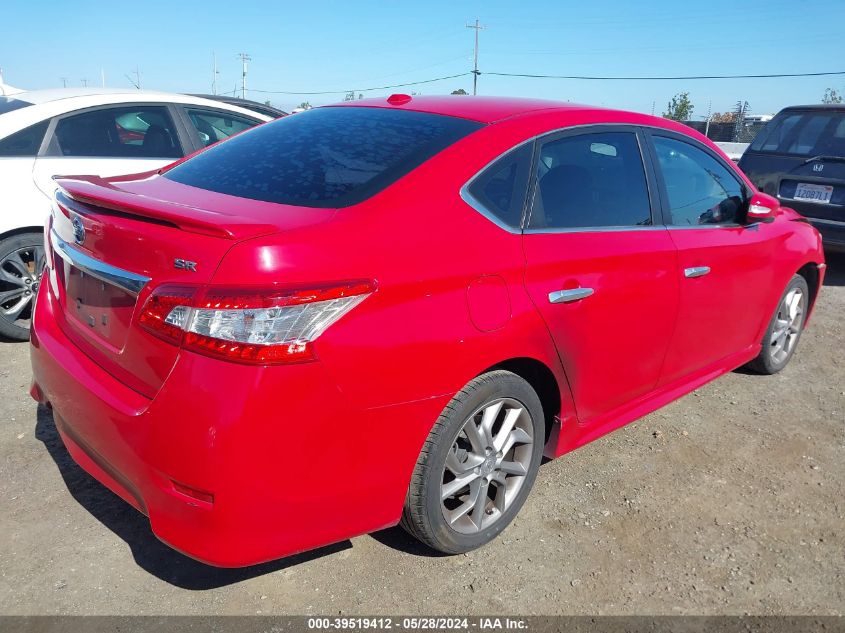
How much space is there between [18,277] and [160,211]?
318 cm

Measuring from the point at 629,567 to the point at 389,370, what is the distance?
4.28 ft

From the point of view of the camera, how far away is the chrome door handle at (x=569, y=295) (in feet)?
8.62

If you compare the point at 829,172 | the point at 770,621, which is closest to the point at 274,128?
the point at 770,621

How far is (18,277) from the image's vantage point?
4691 millimetres

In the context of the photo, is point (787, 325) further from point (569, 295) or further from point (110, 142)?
point (110, 142)

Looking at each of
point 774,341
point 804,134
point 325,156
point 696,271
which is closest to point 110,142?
point 325,156

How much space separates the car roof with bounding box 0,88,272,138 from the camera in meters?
4.76

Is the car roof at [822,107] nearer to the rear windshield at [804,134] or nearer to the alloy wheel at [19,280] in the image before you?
the rear windshield at [804,134]

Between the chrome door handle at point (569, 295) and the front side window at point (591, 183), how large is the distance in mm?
258

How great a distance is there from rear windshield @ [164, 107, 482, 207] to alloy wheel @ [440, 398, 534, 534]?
2.98 ft

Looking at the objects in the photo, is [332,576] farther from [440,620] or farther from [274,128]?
[274,128]

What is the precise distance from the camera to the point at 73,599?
2.39 m

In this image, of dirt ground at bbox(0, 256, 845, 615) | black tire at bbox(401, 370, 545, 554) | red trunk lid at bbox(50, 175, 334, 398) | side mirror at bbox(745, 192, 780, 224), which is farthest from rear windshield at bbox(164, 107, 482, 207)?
side mirror at bbox(745, 192, 780, 224)

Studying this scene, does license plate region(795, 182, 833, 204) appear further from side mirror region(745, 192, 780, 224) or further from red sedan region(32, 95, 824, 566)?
red sedan region(32, 95, 824, 566)
